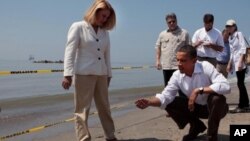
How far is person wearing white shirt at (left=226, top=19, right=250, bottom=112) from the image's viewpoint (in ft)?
25.7

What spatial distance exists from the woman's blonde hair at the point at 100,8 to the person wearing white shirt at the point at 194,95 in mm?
949

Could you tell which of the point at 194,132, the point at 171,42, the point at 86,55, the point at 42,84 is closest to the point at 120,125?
the point at 171,42

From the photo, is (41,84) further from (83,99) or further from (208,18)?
(83,99)

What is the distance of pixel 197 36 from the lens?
310 inches

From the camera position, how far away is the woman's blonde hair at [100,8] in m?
5.29

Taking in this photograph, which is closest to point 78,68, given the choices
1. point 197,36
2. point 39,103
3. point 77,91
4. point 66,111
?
point 77,91

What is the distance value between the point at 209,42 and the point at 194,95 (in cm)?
290

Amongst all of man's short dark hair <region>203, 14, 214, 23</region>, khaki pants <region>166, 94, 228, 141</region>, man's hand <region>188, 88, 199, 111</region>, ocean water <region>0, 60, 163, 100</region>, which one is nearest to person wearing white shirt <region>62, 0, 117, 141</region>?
khaki pants <region>166, 94, 228, 141</region>

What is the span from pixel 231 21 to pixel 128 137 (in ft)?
10.8

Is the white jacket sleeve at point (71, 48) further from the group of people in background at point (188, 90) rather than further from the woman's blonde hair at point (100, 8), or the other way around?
the group of people in background at point (188, 90)

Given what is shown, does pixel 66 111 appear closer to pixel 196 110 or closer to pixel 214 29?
pixel 214 29

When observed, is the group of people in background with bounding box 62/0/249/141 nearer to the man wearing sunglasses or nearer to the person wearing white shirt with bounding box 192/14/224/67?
the man wearing sunglasses

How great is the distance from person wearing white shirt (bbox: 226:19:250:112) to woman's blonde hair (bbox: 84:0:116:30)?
3.19 m

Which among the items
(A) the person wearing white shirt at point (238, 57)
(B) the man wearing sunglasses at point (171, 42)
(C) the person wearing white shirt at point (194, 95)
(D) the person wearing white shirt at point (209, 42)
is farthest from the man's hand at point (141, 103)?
(A) the person wearing white shirt at point (238, 57)
